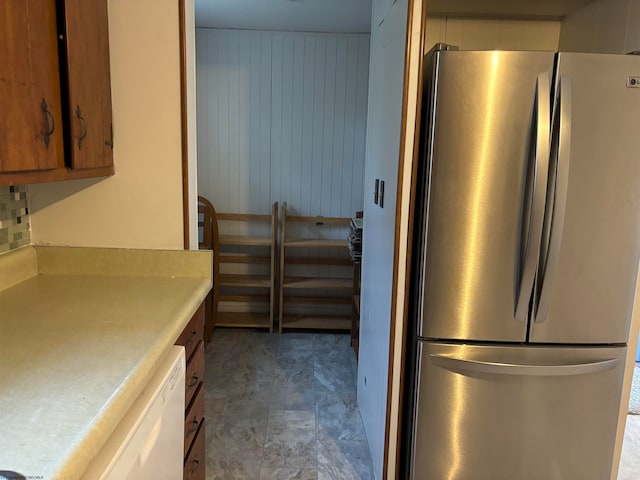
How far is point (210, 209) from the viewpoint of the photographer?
11.4 ft

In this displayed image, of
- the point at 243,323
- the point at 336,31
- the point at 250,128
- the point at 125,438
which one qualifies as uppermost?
the point at 336,31

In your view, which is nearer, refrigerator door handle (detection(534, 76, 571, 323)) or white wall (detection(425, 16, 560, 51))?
Result: refrigerator door handle (detection(534, 76, 571, 323))

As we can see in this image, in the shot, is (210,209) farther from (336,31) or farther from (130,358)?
(130,358)

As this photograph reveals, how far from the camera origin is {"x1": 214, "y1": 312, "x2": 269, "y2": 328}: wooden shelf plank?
12.1 feet

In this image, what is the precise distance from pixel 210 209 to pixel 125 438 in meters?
2.71

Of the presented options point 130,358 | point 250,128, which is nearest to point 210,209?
point 250,128

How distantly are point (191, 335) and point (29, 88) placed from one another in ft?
2.76

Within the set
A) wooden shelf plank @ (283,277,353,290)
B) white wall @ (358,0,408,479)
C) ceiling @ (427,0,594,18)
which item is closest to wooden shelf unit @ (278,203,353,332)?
wooden shelf plank @ (283,277,353,290)

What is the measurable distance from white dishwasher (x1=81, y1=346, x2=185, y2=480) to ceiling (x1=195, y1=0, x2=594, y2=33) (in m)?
1.83

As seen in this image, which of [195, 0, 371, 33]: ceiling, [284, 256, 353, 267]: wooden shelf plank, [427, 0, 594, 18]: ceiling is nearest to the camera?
[427, 0, 594, 18]: ceiling

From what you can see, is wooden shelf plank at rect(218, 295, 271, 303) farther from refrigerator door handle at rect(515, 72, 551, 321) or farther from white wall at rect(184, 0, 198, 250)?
refrigerator door handle at rect(515, 72, 551, 321)

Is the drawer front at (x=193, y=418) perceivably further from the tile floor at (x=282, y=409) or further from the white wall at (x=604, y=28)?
the white wall at (x=604, y=28)

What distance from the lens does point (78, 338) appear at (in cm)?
113

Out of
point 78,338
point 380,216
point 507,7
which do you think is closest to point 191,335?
point 78,338
